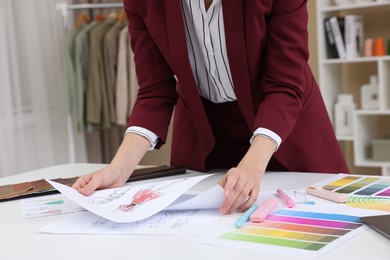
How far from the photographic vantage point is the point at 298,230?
0.95 metres

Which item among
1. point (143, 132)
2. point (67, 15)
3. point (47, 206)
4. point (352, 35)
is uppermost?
Answer: point (67, 15)

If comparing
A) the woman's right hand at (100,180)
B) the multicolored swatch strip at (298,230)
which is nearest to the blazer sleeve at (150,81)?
the woman's right hand at (100,180)

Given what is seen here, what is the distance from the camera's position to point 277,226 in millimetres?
984

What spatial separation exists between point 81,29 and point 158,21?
2.33 metres

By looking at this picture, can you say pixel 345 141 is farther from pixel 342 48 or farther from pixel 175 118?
pixel 175 118

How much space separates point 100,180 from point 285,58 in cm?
50

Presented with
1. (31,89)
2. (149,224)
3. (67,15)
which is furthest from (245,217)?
(67,15)

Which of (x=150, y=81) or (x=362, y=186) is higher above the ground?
(x=150, y=81)

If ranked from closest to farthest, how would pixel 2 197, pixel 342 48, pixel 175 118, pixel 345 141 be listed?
pixel 2 197, pixel 175 118, pixel 342 48, pixel 345 141

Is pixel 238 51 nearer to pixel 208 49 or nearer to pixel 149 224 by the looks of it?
pixel 208 49

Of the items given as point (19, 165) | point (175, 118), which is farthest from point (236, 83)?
point (19, 165)

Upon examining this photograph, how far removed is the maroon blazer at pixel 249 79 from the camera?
4.35ft

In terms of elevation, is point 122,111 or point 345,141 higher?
point 122,111

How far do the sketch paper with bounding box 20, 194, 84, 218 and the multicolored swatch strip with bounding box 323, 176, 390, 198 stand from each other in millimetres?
535
